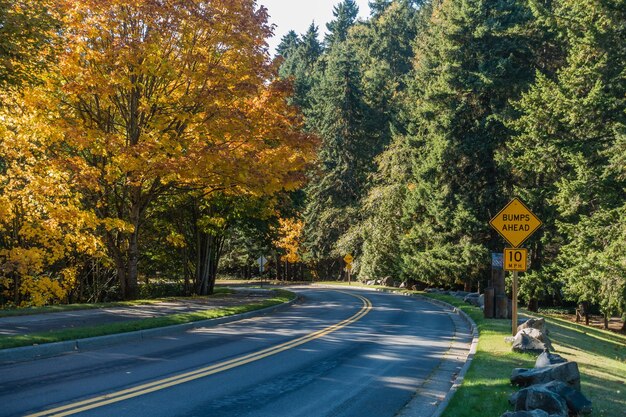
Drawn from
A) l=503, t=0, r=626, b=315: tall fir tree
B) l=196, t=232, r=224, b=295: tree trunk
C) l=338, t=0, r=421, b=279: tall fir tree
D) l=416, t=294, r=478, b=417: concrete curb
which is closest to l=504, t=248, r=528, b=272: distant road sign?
l=416, t=294, r=478, b=417: concrete curb

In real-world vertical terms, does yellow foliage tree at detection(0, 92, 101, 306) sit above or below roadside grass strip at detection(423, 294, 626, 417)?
above

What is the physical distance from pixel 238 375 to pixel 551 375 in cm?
474

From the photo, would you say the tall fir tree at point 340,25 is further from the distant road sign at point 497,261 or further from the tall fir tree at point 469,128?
the distant road sign at point 497,261

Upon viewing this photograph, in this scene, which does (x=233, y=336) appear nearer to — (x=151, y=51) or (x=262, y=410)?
(x=262, y=410)

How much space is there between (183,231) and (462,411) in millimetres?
23788

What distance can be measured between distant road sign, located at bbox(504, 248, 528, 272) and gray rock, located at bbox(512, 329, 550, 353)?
72.9 inches

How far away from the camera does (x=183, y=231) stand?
1138 inches

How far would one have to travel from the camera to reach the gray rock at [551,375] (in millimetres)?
7535

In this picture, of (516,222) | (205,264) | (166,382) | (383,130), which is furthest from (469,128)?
(166,382)

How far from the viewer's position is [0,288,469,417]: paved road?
7.04m

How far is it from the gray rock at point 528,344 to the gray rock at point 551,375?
3512 millimetres

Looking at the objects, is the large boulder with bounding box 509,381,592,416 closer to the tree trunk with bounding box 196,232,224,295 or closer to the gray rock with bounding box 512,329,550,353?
the gray rock with bounding box 512,329,550,353

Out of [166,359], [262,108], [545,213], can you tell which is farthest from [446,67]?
[166,359]

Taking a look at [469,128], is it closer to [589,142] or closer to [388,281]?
[589,142]
